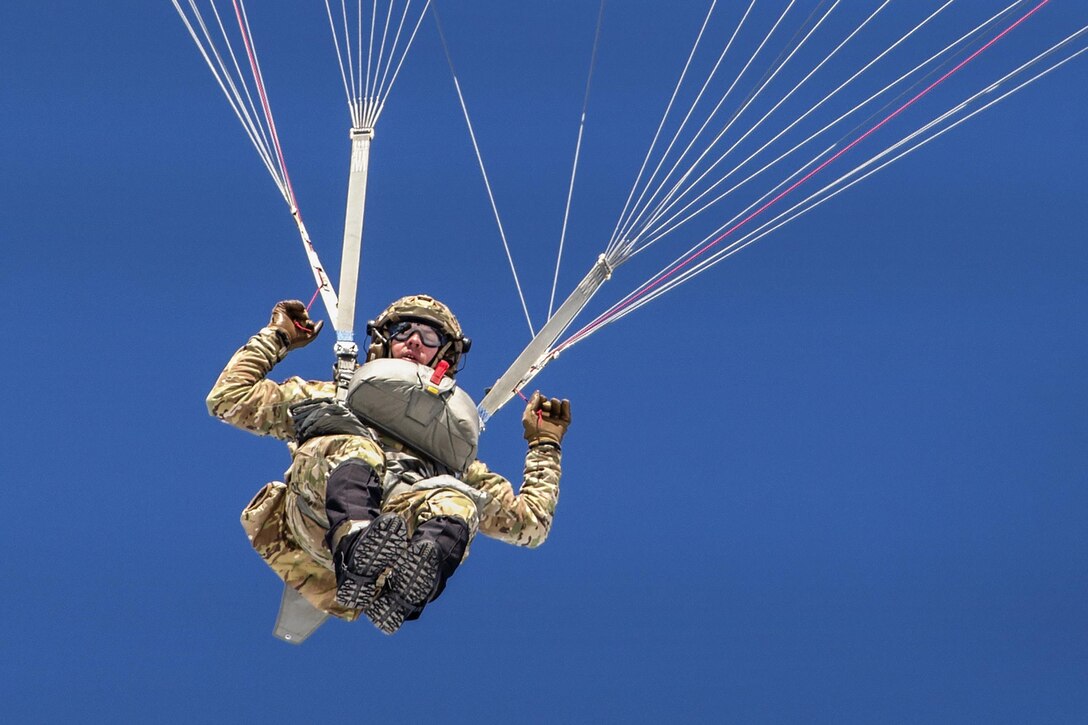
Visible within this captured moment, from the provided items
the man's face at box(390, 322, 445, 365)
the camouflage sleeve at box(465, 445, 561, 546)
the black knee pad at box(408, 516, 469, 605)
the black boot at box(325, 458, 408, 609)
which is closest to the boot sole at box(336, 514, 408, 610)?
Result: the black boot at box(325, 458, 408, 609)

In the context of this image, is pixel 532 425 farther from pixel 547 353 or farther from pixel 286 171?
pixel 286 171

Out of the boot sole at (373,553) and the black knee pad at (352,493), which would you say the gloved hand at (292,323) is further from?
the boot sole at (373,553)

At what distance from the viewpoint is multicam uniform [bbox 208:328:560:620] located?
14.2 metres

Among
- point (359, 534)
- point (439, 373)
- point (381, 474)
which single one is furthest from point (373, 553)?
point (439, 373)

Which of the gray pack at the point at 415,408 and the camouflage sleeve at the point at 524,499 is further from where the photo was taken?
the camouflage sleeve at the point at 524,499

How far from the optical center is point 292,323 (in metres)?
15.3

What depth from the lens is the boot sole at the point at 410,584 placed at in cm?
1343

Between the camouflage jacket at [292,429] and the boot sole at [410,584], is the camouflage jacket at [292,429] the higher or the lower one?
the higher one

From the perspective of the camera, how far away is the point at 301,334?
15344 millimetres

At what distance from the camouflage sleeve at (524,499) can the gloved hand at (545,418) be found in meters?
0.07

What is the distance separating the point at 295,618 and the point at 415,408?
196cm

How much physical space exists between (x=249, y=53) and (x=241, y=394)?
2.26 metres

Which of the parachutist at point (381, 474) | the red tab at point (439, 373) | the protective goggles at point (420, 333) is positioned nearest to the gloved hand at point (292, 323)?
the parachutist at point (381, 474)

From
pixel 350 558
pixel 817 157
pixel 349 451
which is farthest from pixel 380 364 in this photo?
pixel 817 157
